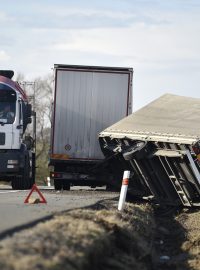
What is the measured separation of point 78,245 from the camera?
26.8ft

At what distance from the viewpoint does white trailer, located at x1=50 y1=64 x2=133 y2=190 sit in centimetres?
2297

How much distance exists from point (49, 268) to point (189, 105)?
46.6ft

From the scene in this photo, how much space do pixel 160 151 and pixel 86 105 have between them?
6.27m

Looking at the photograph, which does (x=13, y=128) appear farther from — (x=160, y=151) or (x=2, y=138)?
(x=160, y=151)

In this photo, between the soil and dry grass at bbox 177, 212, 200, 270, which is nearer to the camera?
the soil

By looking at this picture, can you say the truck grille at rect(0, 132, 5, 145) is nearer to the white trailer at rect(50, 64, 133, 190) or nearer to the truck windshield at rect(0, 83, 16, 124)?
the truck windshield at rect(0, 83, 16, 124)

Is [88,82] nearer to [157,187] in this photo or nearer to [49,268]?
[157,187]

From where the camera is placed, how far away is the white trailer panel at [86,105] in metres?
23.0

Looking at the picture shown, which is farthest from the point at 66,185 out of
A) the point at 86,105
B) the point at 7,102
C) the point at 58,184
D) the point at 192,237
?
the point at 192,237

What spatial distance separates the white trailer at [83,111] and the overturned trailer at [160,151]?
2.85m

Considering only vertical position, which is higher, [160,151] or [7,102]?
[7,102]

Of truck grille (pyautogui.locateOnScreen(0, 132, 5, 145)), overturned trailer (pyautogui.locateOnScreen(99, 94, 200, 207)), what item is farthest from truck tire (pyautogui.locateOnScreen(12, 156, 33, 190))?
overturned trailer (pyautogui.locateOnScreen(99, 94, 200, 207))

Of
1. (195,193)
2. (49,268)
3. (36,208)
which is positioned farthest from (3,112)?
(49,268)

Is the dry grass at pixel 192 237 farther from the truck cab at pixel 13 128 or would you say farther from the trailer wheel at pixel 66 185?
the trailer wheel at pixel 66 185
